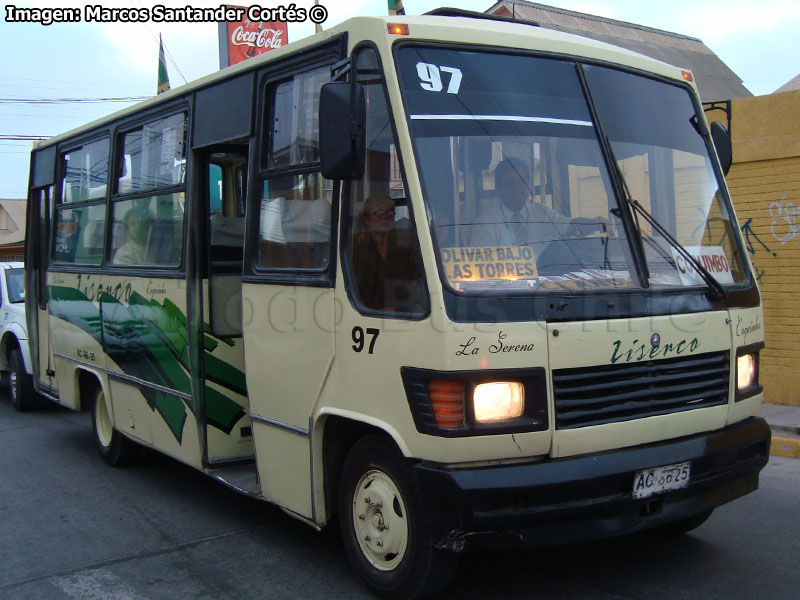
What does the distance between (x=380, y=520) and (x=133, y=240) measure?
143 inches

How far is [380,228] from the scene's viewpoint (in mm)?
4016

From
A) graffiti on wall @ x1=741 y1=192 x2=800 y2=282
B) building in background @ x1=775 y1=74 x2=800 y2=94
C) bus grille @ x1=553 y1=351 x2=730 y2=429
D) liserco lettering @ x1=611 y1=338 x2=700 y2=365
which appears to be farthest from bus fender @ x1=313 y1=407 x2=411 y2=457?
building in background @ x1=775 y1=74 x2=800 y2=94

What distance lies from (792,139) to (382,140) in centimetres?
687

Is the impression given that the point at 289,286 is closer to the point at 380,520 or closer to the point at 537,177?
the point at 380,520

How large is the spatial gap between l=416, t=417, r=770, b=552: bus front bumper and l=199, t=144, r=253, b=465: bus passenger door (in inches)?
92.6

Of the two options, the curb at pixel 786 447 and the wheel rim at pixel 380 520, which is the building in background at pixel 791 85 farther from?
the wheel rim at pixel 380 520

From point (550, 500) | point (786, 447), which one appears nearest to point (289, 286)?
point (550, 500)

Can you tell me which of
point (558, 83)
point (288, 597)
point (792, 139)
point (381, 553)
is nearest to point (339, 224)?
point (558, 83)

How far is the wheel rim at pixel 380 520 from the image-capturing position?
394 centimetres

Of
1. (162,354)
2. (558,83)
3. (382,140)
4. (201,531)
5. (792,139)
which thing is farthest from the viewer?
(792,139)

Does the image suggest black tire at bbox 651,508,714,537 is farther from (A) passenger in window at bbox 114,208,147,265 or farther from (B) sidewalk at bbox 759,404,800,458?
(A) passenger in window at bbox 114,208,147,265

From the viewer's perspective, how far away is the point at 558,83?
427 centimetres

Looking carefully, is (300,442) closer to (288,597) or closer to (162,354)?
(288,597)

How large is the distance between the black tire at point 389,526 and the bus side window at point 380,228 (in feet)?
2.25
